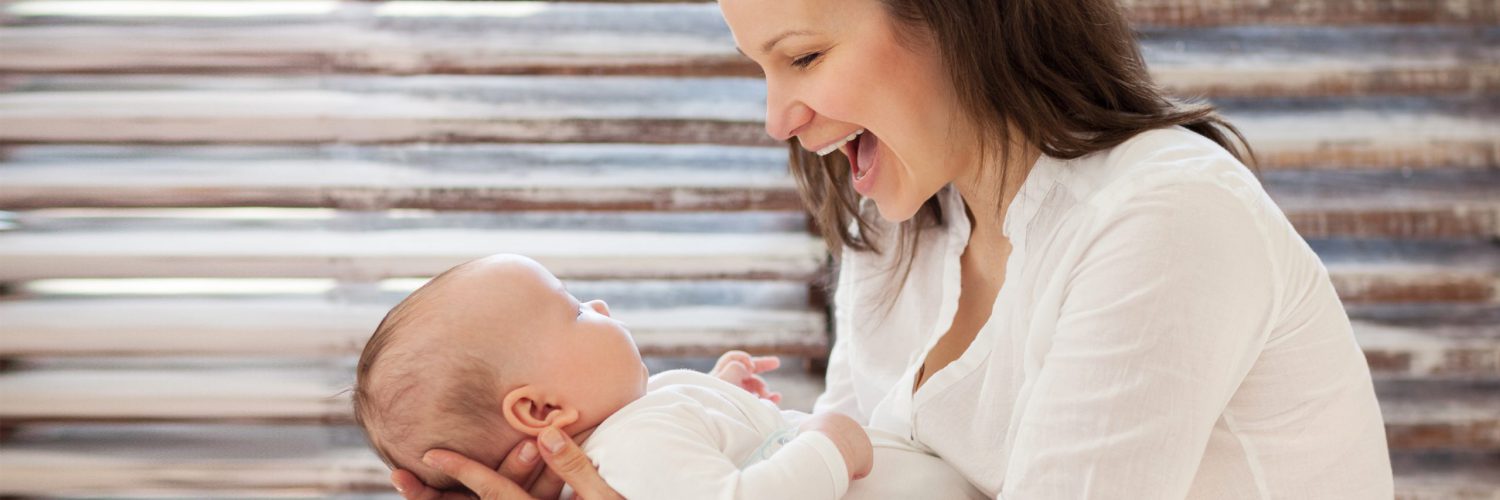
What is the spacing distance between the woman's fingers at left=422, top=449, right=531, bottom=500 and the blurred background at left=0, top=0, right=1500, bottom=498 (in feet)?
2.70

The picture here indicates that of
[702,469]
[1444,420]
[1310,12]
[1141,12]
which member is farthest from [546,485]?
[1444,420]

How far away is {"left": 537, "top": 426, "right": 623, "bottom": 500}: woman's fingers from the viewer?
1.43 metres

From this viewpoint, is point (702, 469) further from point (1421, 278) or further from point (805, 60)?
point (1421, 278)

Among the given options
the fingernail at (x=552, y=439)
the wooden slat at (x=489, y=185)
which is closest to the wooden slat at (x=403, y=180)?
the wooden slat at (x=489, y=185)

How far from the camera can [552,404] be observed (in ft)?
4.98

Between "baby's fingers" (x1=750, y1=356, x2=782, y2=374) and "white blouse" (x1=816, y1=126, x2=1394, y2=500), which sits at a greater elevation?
"white blouse" (x1=816, y1=126, x2=1394, y2=500)

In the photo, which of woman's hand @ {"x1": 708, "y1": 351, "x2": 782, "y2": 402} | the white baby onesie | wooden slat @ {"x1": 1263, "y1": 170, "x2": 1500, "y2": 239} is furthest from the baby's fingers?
wooden slat @ {"x1": 1263, "y1": 170, "x2": 1500, "y2": 239}

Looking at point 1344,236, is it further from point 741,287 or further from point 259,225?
point 259,225

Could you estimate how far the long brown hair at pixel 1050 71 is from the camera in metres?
1.42

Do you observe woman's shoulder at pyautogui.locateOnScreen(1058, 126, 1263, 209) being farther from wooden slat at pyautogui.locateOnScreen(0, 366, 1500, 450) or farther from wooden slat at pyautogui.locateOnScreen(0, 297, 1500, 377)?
wooden slat at pyautogui.locateOnScreen(0, 366, 1500, 450)

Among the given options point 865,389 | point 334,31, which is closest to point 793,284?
point 865,389

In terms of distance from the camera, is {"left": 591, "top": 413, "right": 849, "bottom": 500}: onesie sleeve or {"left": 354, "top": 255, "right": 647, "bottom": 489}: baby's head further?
{"left": 354, "top": 255, "right": 647, "bottom": 489}: baby's head

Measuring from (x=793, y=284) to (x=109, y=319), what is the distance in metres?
1.26

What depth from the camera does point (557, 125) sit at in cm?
226
